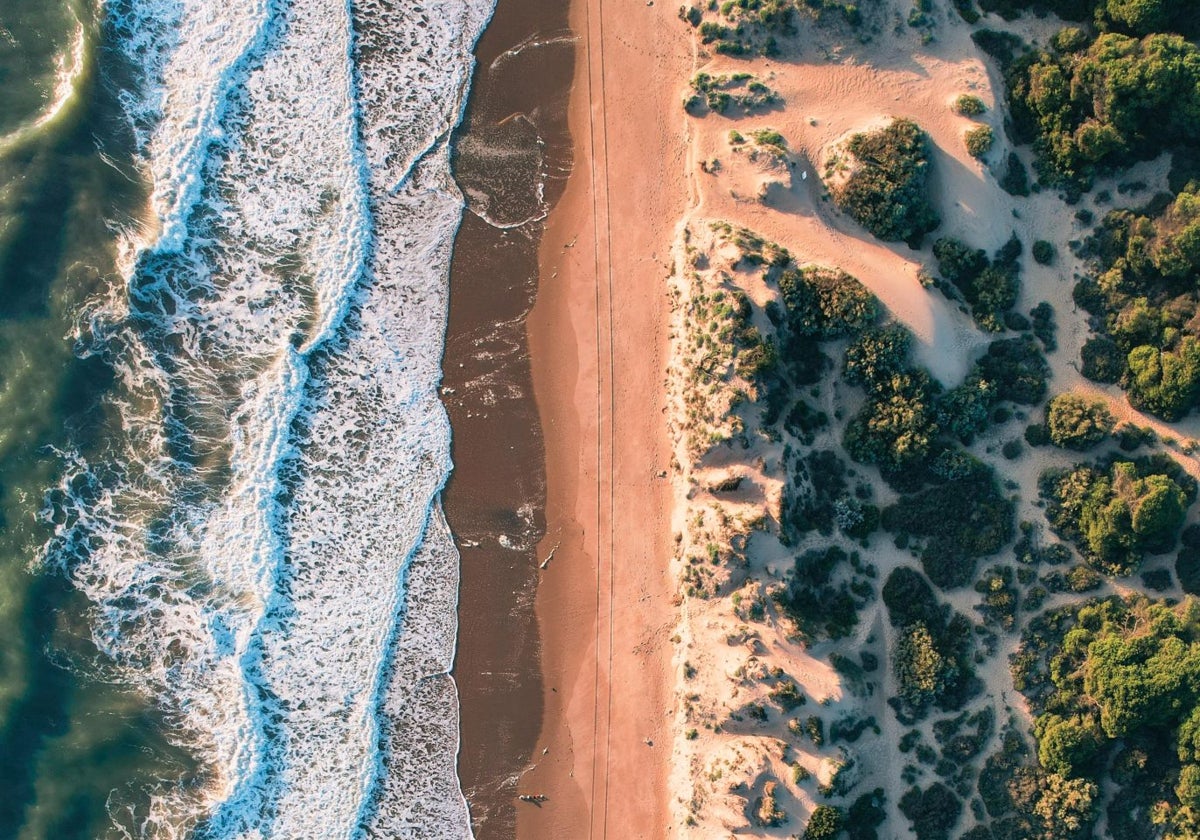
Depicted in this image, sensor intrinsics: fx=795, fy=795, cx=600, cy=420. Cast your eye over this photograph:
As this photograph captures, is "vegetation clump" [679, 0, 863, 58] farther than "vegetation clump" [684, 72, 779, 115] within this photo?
No

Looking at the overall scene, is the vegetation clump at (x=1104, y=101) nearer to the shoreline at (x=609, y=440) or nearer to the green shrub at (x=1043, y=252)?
the green shrub at (x=1043, y=252)

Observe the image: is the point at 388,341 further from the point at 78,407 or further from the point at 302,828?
the point at 302,828

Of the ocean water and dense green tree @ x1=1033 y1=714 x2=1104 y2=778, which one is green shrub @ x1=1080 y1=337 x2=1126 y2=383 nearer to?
dense green tree @ x1=1033 y1=714 x2=1104 y2=778

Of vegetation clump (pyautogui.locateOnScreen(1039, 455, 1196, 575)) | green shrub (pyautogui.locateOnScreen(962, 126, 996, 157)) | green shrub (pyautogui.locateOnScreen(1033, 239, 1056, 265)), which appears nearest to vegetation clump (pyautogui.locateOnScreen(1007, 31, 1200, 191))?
green shrub (pyautogui.locateOnScreen(962, 126, 996, 157))

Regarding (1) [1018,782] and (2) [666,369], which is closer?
(1) [1018,782]

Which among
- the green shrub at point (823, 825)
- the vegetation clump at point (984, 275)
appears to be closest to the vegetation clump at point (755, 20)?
the vegetation clump at point (984, 275)

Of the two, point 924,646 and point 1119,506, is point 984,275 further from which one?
point 924,646

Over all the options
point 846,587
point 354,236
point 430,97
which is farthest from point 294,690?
point 430,97
